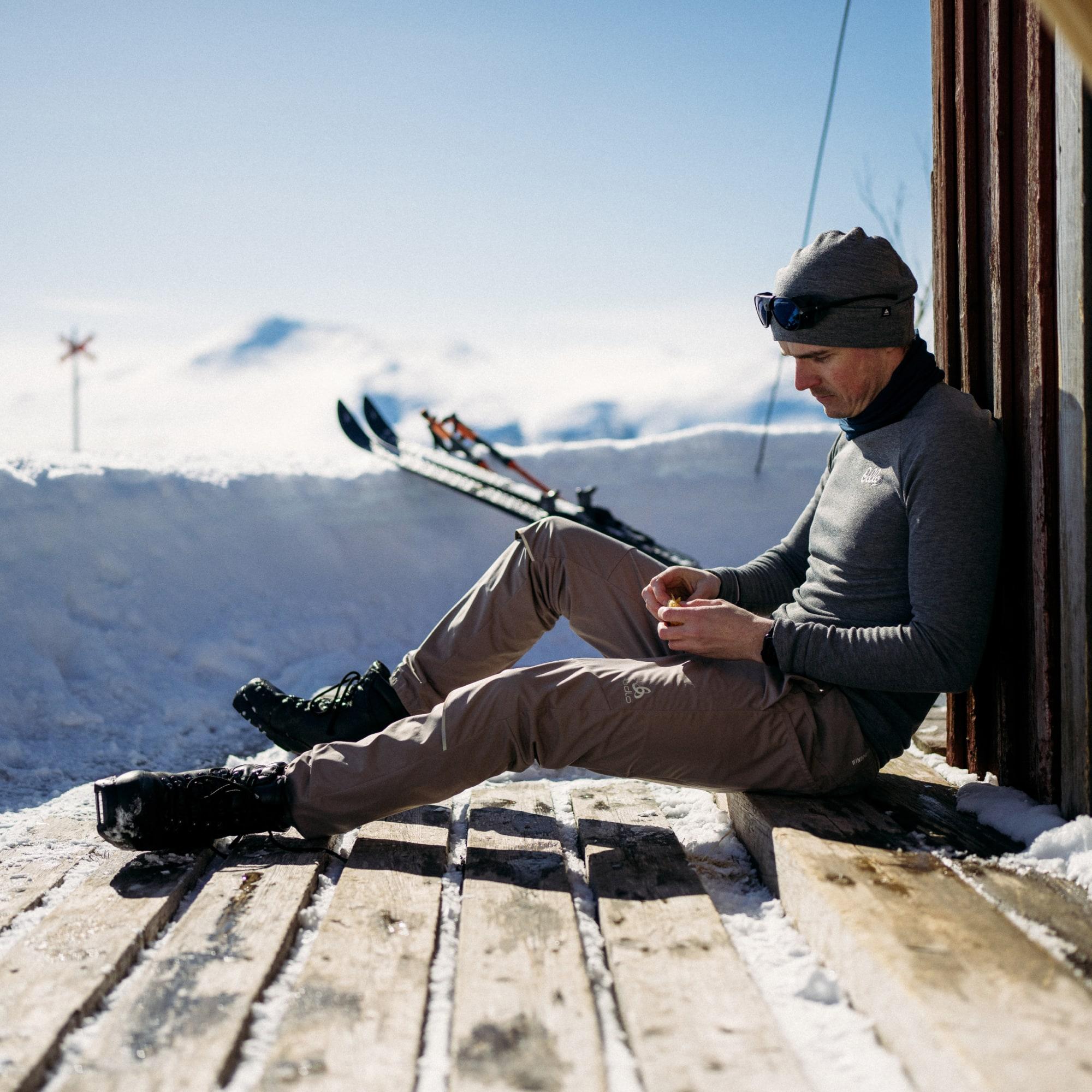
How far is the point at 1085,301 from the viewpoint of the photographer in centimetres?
192

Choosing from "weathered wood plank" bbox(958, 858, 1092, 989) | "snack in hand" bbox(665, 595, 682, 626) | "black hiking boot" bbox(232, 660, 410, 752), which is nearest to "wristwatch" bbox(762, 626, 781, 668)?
"snack in hand" bbox(665, 595, 682, 626)

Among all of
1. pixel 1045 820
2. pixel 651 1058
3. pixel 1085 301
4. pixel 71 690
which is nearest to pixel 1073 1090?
pixel 651 1058

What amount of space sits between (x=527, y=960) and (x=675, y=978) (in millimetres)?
243

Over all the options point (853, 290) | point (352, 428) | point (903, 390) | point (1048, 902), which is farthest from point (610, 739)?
point (352, 428)

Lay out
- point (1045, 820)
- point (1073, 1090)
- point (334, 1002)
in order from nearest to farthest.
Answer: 1. point (1073, 1090)
2. point (334, 1002)
3. point (1045, 820)

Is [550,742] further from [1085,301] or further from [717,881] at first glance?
[1085,301]

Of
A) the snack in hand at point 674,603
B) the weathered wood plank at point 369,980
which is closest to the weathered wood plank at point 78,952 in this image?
the weathered wood plank at point 369,980

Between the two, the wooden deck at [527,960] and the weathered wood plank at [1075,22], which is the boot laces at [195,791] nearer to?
the wooden deck at [527,960]

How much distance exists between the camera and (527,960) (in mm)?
1678

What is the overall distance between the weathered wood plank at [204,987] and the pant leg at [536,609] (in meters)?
0.65

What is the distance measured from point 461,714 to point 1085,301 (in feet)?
4.78

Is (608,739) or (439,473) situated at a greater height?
(439,473)

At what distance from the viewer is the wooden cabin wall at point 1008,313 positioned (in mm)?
2109

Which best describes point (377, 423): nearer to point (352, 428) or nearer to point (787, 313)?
point (352, 428)
